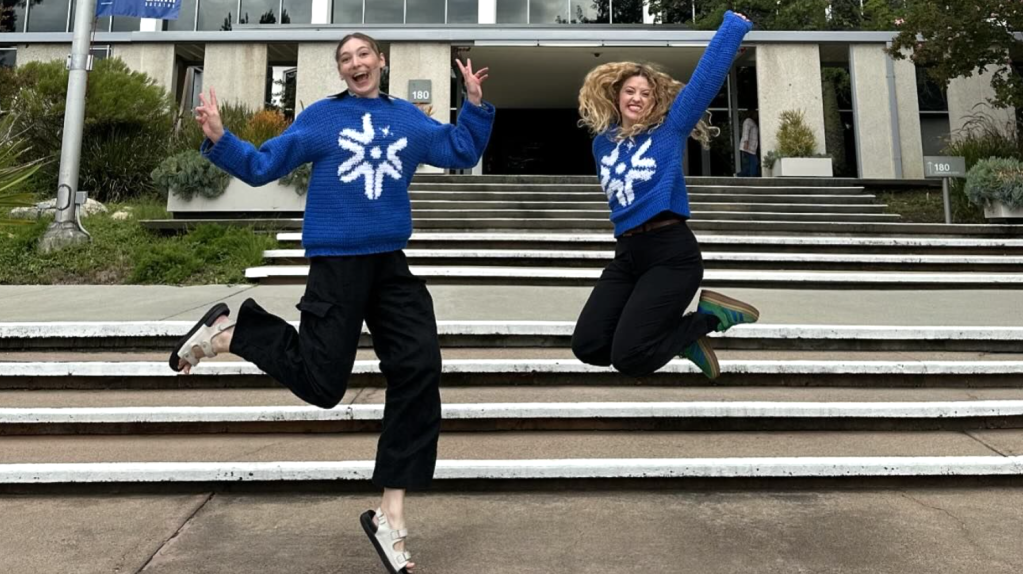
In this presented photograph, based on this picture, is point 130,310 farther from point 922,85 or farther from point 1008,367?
point 922,85

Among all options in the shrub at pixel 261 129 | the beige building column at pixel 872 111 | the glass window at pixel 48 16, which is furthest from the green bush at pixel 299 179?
the glass window at pixel 48 16

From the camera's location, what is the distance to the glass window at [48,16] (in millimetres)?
20266

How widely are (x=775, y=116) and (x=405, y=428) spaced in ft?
46.0

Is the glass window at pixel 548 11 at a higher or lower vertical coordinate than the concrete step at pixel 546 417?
higher

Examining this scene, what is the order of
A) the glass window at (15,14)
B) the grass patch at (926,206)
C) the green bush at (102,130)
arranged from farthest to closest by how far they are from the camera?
the glass window at (15,14) < the green bush at (102,130) < the grass patch at (926,206)

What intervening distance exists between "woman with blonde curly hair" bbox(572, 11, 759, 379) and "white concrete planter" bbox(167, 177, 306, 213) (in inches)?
273

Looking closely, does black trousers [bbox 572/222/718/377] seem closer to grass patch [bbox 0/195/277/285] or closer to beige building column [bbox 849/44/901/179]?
grass patch [bbox 0/195/277/285]

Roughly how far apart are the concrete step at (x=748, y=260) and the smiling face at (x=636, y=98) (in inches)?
182

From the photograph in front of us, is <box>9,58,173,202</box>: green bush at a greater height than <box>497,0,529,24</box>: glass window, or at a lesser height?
lesser

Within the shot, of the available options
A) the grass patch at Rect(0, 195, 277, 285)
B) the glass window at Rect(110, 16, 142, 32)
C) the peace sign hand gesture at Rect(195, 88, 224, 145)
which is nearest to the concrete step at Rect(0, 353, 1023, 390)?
the peace sign hand gesture at Rect(195, 88, 224, 145)

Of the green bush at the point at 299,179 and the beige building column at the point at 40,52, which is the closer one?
the green bush at the point at 299,179

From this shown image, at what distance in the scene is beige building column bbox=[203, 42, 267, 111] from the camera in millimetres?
14539

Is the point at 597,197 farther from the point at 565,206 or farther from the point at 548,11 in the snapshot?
the point at 548,11

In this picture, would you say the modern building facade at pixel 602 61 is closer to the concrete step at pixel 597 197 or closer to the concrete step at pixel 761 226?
the concrete step at pixel 597 197
